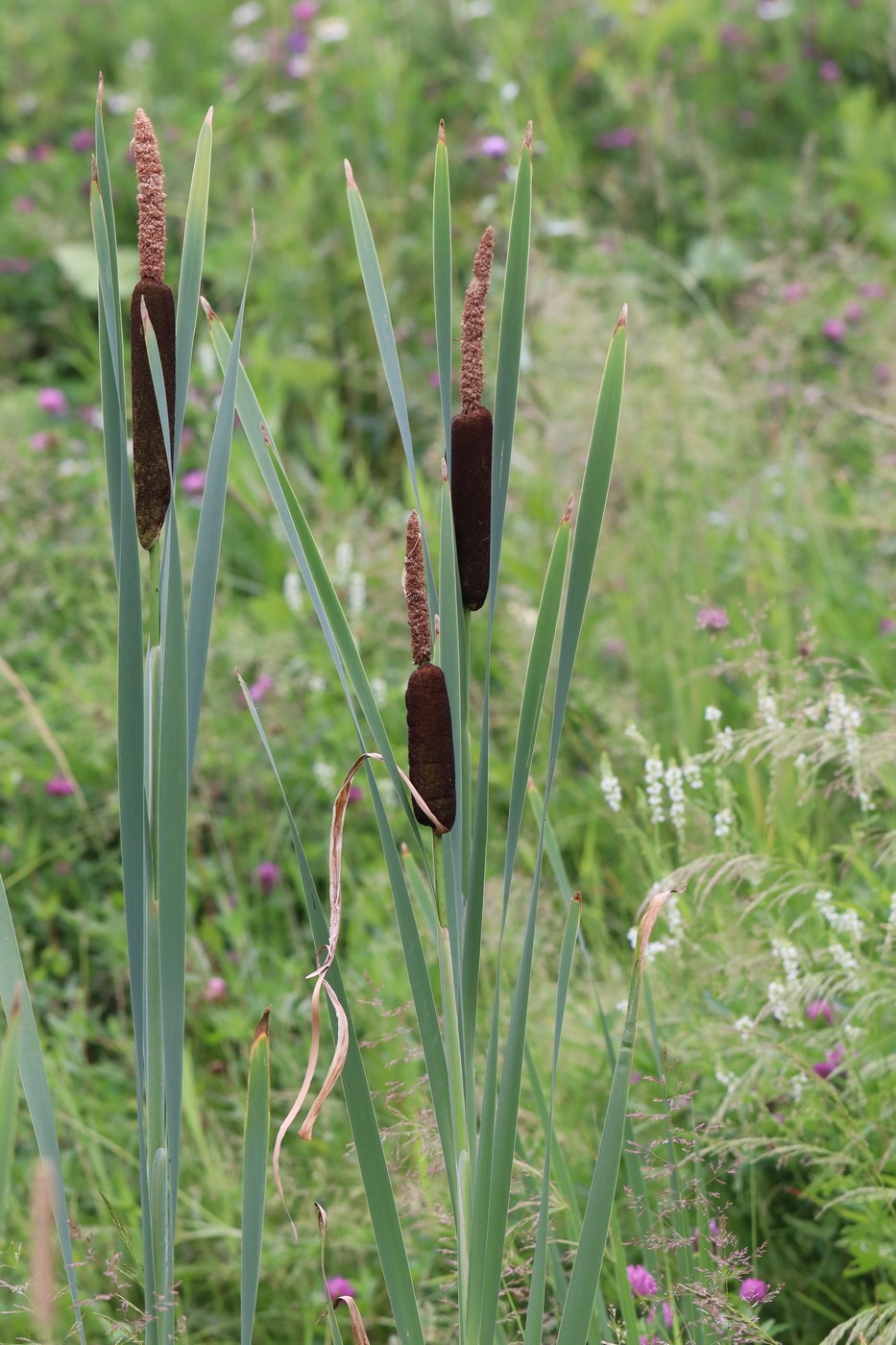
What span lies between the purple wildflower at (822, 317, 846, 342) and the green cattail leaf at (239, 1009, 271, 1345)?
2.95m

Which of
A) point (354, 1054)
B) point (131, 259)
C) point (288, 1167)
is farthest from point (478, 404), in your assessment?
point (131, 259)

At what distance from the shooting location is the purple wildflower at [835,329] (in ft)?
10.6

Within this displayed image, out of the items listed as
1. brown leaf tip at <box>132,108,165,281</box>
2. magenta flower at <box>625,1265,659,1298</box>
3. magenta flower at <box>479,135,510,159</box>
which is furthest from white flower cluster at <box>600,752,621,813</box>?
magenta flower at <box>479,135,510,159</box>

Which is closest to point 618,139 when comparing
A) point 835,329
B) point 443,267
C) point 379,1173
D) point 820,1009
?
point 835,329

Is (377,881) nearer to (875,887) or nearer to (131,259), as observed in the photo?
(875,887)

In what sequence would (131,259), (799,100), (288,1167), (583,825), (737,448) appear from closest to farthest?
(288,1167)
(583,825)
(737,448)
(131,259)
(799,100)

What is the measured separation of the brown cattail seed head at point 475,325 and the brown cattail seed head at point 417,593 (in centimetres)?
8

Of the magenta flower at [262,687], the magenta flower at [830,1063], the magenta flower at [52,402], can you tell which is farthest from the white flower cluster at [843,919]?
the magenta flower at [52,402]

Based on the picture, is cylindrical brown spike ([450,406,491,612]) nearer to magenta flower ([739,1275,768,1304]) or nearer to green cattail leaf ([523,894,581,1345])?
green cattail leaf ([523,894,581,1345])

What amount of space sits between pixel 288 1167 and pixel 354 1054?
944mm

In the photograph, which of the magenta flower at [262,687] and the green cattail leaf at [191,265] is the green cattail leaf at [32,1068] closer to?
the green cattail leaf at [191,265]

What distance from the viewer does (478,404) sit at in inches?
28.0

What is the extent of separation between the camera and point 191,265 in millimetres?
694

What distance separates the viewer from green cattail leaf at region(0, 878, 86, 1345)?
694 mm
